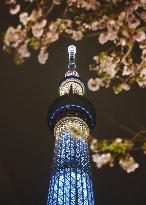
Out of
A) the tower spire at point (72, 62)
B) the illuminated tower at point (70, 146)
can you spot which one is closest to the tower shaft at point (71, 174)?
the illuminated tower at point (70, 146)

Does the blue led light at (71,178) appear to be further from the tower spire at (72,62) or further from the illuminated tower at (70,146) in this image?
the tower spire at (72,62)

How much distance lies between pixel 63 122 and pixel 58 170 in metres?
6.58

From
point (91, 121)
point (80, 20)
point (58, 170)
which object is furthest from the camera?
point (91, 121)

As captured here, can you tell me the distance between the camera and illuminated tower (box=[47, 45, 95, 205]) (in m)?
44.2

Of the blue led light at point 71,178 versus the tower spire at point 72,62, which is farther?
the tower spire at point 72,62

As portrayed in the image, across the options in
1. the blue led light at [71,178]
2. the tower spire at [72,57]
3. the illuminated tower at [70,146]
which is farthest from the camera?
the tower spire at [72,57]

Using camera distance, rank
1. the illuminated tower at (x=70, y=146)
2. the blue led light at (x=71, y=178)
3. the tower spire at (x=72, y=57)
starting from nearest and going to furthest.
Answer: the blue led light at (x=71, y=178) → the illuminated tower at (x=70, y=146) → the tower spire at (x=72, y=57)

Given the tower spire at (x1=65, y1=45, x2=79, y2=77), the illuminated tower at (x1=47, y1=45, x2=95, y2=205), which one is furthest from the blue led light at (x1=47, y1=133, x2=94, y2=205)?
the tower spire at (x1=65, y1=45, x2=79, y2=77)

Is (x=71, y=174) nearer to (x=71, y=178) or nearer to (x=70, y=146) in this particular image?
(x=71, y=178)

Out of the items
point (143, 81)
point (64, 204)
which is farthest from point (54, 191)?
point (143, 81)

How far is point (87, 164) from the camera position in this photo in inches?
1850

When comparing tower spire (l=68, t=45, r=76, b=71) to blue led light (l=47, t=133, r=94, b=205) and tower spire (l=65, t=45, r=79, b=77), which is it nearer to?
tower spire (l=65, t=45, r=79, b=77)

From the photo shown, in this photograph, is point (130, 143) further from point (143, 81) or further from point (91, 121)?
point (91, 121)

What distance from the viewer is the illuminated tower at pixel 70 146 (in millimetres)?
44250
